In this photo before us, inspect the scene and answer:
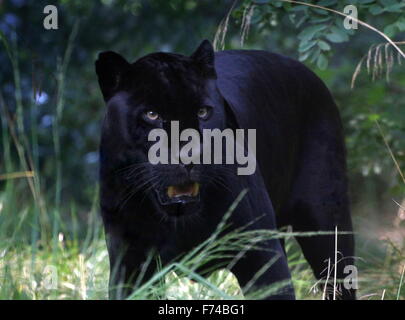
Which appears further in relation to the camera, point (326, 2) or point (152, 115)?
point (326, 2)

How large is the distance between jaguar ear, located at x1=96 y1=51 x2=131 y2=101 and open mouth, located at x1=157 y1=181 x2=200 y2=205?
16.5 inches

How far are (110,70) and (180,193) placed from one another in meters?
0.50

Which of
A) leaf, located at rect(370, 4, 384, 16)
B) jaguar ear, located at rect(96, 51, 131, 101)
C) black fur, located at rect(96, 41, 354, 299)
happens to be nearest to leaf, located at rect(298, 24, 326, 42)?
leaf, located at rect(370, 4, 384, 16)

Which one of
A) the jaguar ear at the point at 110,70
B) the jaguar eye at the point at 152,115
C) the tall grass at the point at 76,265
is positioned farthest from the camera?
the jaguar ear at the point at 110,70

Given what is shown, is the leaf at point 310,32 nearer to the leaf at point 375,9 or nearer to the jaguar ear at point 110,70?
the leaf at point 375,9

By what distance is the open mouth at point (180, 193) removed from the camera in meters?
2.80

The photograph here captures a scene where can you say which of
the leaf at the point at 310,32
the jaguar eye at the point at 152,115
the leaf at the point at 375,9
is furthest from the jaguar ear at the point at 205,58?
the leaf at the point at 375,9

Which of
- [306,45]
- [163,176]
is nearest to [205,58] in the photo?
[163,176]

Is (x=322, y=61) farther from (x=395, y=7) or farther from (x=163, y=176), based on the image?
(x=163, y=176)

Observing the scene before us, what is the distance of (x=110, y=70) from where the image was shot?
293 cm

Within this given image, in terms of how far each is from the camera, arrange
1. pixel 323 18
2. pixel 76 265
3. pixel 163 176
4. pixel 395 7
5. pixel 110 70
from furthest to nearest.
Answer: pixel 76 265 < pixel 323 18 < pixel 395 7 < pixel 110 70 < pixel 163 176

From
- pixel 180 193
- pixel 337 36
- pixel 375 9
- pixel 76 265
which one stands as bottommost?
pixel 76 265

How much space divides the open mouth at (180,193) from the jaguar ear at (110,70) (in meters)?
0.42
